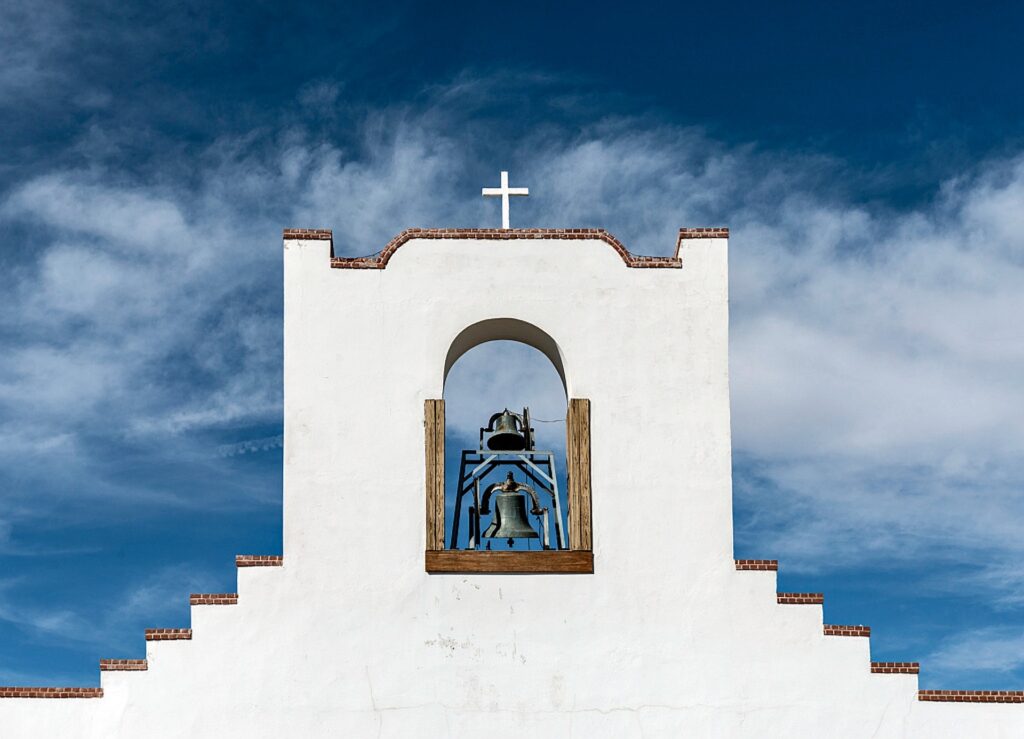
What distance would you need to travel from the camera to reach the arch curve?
18.4 meters

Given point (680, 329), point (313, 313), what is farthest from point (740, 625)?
point (313, 313)

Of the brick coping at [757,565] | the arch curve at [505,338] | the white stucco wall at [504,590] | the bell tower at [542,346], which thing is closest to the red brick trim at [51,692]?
the white stucco wall at [504,590]

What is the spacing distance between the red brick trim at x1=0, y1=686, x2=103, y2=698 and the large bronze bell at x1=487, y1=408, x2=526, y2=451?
5.03 metres

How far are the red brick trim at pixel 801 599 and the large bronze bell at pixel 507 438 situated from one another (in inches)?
136

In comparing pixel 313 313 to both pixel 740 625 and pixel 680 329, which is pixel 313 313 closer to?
pixel 680 329

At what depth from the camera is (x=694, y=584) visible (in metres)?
17.5

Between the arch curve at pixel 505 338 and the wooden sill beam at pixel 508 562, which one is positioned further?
the arch curve at pixel 505 338

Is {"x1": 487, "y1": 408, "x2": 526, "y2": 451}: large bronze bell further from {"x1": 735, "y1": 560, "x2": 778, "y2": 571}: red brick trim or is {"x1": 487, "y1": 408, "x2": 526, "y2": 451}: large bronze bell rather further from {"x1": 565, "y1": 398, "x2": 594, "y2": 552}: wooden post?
{"x1": 735, "y1": 560, "x2": 778, "y2": 571}: red brick trim

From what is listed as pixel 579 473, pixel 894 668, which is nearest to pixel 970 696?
pixel 894 668

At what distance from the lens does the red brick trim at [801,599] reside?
17453 millimetres

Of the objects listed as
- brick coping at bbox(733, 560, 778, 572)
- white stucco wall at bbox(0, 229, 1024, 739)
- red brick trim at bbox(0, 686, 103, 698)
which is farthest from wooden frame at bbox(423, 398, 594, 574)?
red brick trim at bbox(0, 686, 103, 698)

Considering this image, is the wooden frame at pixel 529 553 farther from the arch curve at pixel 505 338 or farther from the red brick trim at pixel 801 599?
the red brick trim at pixel 801 599

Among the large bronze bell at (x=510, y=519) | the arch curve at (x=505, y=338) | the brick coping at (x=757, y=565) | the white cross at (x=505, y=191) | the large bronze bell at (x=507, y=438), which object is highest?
the white cross at (x=505, y=191)

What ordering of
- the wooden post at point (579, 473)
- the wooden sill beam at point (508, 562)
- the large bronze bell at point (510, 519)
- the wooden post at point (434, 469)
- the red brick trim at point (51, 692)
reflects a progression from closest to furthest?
1. the red brick trim at point (51, 692)
2. the wooden sill beam at point (508, 562)
3. the wooden post at point (434, 469)
4. the wooden post at point (579, 473)
5. the large bronze bell at point (510, 519)
